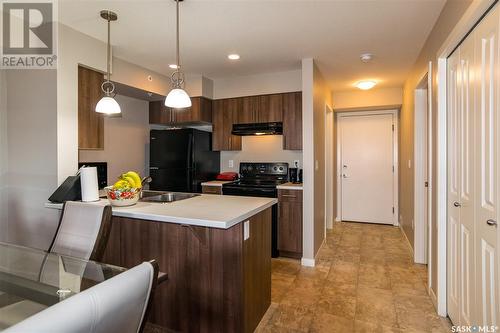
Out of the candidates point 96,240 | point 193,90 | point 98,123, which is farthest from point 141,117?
point 96,240

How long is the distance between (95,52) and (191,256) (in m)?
2.30

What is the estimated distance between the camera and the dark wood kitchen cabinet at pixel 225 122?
161 inches

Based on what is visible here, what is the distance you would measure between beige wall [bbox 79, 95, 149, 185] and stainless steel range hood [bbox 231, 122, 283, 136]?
4.82 ft

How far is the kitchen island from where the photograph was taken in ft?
5.65

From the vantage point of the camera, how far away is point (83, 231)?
1650 mm

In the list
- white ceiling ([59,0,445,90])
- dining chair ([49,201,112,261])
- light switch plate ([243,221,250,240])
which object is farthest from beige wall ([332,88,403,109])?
dining chair ([49,201,112,261])

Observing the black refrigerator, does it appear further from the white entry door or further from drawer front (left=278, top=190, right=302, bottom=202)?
the white entry door

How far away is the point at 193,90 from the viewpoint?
13.1 feet

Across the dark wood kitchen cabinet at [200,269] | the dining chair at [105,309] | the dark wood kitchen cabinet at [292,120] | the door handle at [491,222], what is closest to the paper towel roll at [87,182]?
the dark wood kitchen cabinet at [200,269]

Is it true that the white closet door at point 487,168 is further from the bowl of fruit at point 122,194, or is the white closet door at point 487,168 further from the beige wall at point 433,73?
the bowl of fruit at point 122,194

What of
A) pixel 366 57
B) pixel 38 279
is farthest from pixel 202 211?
pixel 366 57

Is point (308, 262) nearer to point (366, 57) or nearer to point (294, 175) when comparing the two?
point (294, 175)

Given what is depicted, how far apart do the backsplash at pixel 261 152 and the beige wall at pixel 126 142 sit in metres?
1.33

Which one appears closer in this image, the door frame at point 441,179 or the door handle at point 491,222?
the door handle at point 491,222
